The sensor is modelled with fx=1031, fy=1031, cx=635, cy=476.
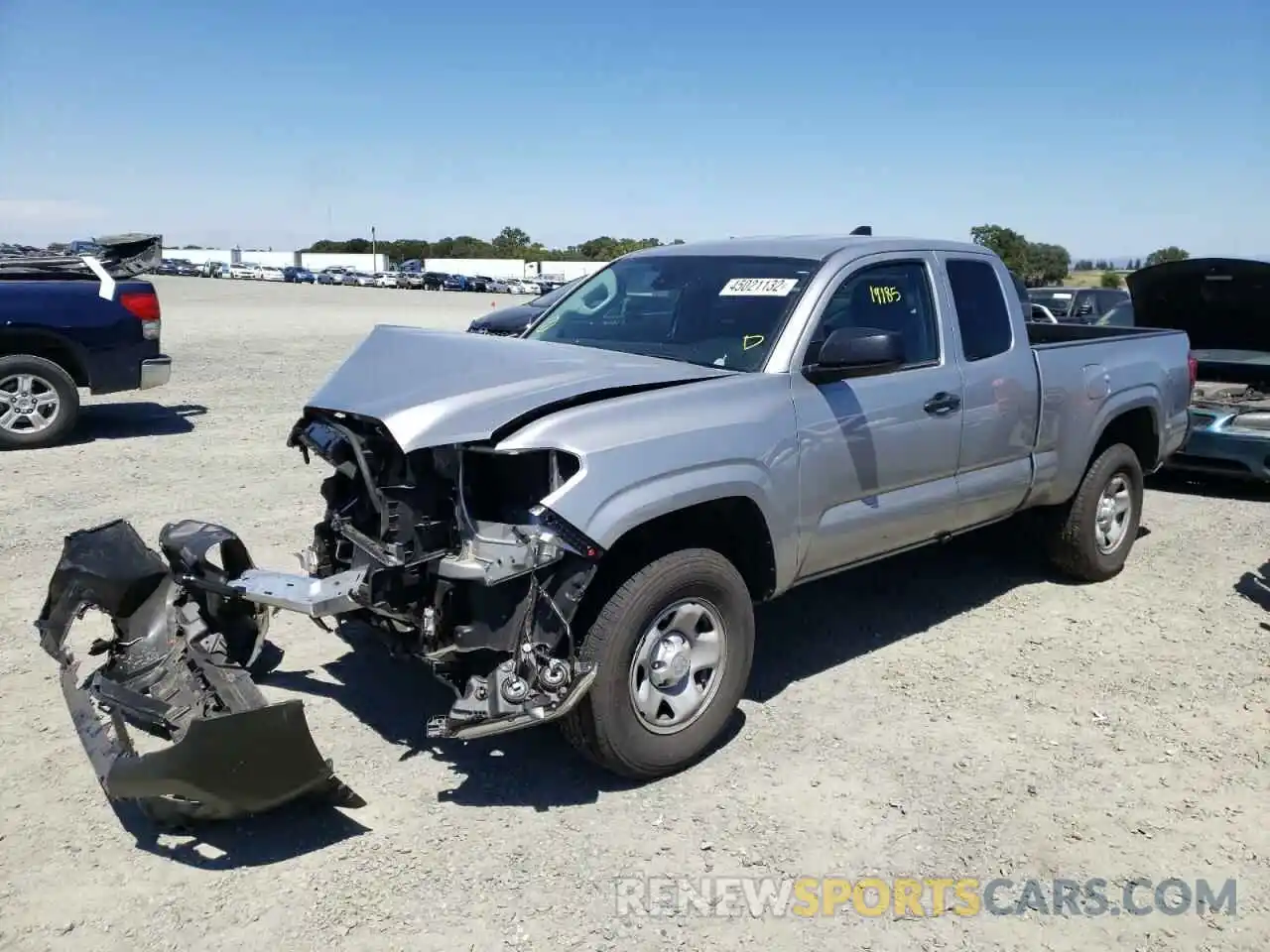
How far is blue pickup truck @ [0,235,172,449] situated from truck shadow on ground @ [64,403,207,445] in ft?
1.54

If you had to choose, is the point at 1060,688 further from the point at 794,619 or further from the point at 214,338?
the point at 214,338

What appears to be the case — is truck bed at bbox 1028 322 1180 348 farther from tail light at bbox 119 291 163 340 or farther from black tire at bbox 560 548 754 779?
tail light at bbox 119 291 163 340

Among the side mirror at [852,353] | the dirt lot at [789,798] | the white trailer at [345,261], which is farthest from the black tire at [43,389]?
the white trailer at [345,261]

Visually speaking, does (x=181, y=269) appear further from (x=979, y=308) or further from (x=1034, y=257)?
(x=979, y=308)

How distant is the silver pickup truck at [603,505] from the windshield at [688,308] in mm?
15

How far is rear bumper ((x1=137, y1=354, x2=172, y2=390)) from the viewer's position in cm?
991

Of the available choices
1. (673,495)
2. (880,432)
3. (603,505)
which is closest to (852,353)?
(880,432)

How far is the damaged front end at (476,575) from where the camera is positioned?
11.3 feet

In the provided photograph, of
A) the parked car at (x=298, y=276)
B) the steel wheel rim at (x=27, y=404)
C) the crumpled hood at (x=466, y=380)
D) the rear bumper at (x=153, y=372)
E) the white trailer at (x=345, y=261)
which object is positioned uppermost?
the white trailer at (x=345, y=261)

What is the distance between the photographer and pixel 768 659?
5109mm

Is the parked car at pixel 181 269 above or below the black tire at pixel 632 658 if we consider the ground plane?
above

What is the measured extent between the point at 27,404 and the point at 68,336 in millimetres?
730

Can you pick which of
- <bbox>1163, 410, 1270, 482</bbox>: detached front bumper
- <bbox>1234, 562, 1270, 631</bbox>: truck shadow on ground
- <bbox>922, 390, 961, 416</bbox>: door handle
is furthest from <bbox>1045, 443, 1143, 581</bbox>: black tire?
<bbox>1163, 410, 1270, 482</bbox>: detached front bumper

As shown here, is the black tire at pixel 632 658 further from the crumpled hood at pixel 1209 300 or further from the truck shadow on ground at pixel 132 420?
the truck shadow on ground at pixel 132 420
